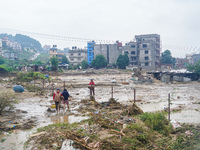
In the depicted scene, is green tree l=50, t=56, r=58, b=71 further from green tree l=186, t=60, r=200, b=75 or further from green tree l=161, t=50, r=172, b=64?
green tree l=161, t=50, r=172, b=64

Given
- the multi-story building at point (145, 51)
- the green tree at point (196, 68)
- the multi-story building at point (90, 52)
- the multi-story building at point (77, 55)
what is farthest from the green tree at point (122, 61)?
the green tree at point (196, 68)

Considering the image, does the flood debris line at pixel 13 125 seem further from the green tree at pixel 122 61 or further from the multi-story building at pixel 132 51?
the multi-story building at pixel 132 51

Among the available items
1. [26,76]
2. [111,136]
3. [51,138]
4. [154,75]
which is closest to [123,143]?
[111,136]

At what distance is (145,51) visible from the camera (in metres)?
61.0

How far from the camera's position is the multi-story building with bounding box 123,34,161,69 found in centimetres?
6056

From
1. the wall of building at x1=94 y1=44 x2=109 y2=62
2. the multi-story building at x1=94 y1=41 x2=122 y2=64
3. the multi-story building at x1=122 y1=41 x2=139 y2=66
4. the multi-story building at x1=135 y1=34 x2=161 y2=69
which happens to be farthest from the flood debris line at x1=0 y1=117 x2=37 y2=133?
the multi-story building at x1=94 y1=41 x2=122 y2=64

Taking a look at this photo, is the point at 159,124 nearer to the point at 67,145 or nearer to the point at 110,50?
the point at 67,145

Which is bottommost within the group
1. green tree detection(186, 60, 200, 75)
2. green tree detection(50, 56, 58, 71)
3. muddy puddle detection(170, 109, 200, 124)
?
A: muddy puddle detection(170, 109, 200, 124)

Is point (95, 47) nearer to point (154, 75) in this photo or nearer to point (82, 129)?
point (154, 75)

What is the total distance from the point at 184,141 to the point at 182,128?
143 cm

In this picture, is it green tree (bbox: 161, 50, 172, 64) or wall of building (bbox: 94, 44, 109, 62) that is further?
green tree (bbox: 161, 50, 172, 64)

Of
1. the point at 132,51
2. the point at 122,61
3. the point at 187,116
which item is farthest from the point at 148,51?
the point at 187,116

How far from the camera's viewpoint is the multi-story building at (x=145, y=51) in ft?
199

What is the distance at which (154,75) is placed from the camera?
35281 mm
